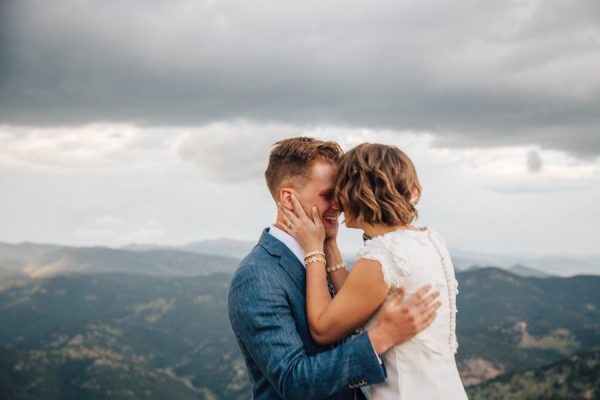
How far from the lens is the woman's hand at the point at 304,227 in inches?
251

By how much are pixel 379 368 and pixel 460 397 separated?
1027mm

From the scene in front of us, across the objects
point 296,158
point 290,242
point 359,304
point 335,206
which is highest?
point 296,158

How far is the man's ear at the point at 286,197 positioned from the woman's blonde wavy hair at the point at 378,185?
0.66 meters

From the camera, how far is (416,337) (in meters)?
5.81

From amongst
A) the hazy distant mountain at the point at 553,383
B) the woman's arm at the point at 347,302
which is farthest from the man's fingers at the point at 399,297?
the hazy distant mountain at the point at 553,383

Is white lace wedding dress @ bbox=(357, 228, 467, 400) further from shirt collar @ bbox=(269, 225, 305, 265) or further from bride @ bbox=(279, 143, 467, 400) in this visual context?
shirt collar @ bbox=(269, 225, 305, 265)

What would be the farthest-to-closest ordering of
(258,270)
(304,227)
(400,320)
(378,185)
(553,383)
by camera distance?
(553,383) < (304,227) < (378,185) < (258,270) < (400,320)

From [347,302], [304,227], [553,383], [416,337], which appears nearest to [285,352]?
[347,302]

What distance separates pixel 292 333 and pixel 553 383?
646 ft

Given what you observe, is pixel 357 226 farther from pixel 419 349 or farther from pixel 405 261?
pixel 419 349

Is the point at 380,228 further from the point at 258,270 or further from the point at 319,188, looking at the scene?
the point at 258,270

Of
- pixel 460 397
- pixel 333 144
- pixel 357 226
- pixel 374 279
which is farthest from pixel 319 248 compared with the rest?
pixel 460 397

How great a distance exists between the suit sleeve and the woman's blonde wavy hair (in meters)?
1.27

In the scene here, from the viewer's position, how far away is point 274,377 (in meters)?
5.49
